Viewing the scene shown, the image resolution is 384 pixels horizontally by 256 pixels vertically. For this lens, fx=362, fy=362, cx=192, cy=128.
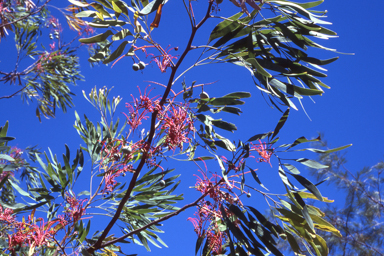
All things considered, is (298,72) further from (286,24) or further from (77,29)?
→ (77,29)

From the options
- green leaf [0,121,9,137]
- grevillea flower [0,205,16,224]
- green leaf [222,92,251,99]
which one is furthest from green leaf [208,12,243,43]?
grevillea flower [0,205,16,224]

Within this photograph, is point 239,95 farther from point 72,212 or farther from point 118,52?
point 72,212

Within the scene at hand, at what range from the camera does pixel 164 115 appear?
45.3 inches

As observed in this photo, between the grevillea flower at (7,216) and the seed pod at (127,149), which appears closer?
the seed pod at (127,149)

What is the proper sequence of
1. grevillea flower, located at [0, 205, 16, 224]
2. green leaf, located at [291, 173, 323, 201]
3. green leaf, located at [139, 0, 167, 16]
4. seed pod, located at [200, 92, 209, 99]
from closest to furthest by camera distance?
green leaf, located at [139, 0, 167, 16] → green leaf, located at [291, 173, 323, 201] → seed pod, located at [200, 92, 209, 99] → grevillea flower, located at [0, 205, 16, 224]

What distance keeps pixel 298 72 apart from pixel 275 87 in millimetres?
119

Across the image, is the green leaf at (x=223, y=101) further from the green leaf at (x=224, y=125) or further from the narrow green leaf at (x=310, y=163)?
the narrow green leaf at (x=310, y=163)

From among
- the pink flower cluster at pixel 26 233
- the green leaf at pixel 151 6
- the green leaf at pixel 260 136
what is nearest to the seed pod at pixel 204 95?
the green leaf at pixel 260 136

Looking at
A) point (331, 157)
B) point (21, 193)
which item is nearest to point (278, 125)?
point (21, 193)

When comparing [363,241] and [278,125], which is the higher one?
[363,241]

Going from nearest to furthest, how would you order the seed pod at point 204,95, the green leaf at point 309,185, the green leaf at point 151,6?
the green leaf at point 151,6
the green leaf at point 309,185
the seed pod at point 204,95

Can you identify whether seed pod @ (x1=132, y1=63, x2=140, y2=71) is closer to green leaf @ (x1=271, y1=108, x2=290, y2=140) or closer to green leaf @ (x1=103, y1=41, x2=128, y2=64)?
green leaf @ (x1=103, y1=41, x2=128, y2=64)

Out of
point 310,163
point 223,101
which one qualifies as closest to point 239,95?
point 223,101

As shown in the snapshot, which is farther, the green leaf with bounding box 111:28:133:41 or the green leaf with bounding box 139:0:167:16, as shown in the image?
the green leaf with bounding box 111:28:133:41
